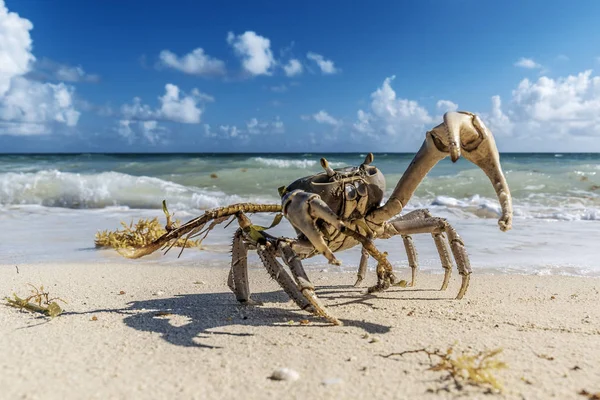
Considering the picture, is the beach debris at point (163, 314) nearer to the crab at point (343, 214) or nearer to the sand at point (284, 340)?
the sand at point (284, 340)

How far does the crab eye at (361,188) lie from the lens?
4.05 meters

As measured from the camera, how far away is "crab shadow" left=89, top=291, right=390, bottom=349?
3.51 m

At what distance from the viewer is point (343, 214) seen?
4.11m

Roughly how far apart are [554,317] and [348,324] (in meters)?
1.66

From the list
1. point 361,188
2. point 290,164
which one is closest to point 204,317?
point 361,188

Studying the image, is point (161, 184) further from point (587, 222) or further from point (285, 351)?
point (285, 351)

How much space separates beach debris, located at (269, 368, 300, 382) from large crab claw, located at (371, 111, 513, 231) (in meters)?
1.78

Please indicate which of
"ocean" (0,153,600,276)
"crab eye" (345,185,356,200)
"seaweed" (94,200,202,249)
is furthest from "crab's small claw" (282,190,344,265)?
"seaweed" (94,200,202,249)

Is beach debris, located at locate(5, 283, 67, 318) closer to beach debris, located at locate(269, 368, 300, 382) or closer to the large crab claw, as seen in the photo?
beach debris, located at locate(269, 368, 300, 382)

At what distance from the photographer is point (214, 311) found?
13.9 feet

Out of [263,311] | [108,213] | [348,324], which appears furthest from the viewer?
[108,213]

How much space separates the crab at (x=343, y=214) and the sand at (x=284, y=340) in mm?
360

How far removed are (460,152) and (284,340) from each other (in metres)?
1.79

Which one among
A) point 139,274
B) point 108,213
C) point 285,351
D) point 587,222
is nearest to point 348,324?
point 285,351
